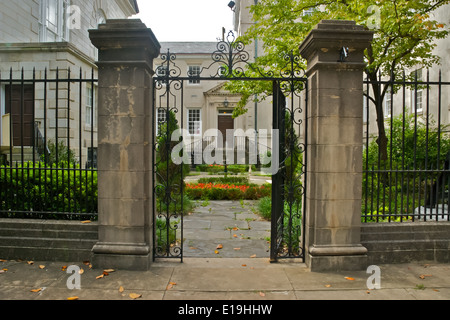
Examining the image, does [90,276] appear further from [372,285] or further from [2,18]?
[2,18]

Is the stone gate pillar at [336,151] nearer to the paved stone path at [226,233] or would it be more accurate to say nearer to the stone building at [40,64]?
the paved stone path at [226,233]

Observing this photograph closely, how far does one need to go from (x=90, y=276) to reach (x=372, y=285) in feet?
12.4

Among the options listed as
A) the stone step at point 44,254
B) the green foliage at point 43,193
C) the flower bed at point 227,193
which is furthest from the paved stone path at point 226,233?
the green foliage at point 43,193

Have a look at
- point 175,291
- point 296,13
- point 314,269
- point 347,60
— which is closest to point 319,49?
point 347,60

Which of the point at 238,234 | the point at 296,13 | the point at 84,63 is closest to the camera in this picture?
the point at 238,234

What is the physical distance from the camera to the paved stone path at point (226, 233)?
5.93 m

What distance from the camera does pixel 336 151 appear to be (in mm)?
4762

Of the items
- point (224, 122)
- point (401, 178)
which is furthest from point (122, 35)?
point (224, 122)

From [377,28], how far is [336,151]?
24.0ft

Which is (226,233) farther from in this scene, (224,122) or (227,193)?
(224,122)

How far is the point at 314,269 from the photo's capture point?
4.76 metres

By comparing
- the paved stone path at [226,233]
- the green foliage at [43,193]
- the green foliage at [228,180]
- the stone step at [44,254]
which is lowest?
the paved stone path at [226,233]

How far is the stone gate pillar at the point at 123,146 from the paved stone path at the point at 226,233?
4.26 ft

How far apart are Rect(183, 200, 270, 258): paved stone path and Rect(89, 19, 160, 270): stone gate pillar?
1299mm
